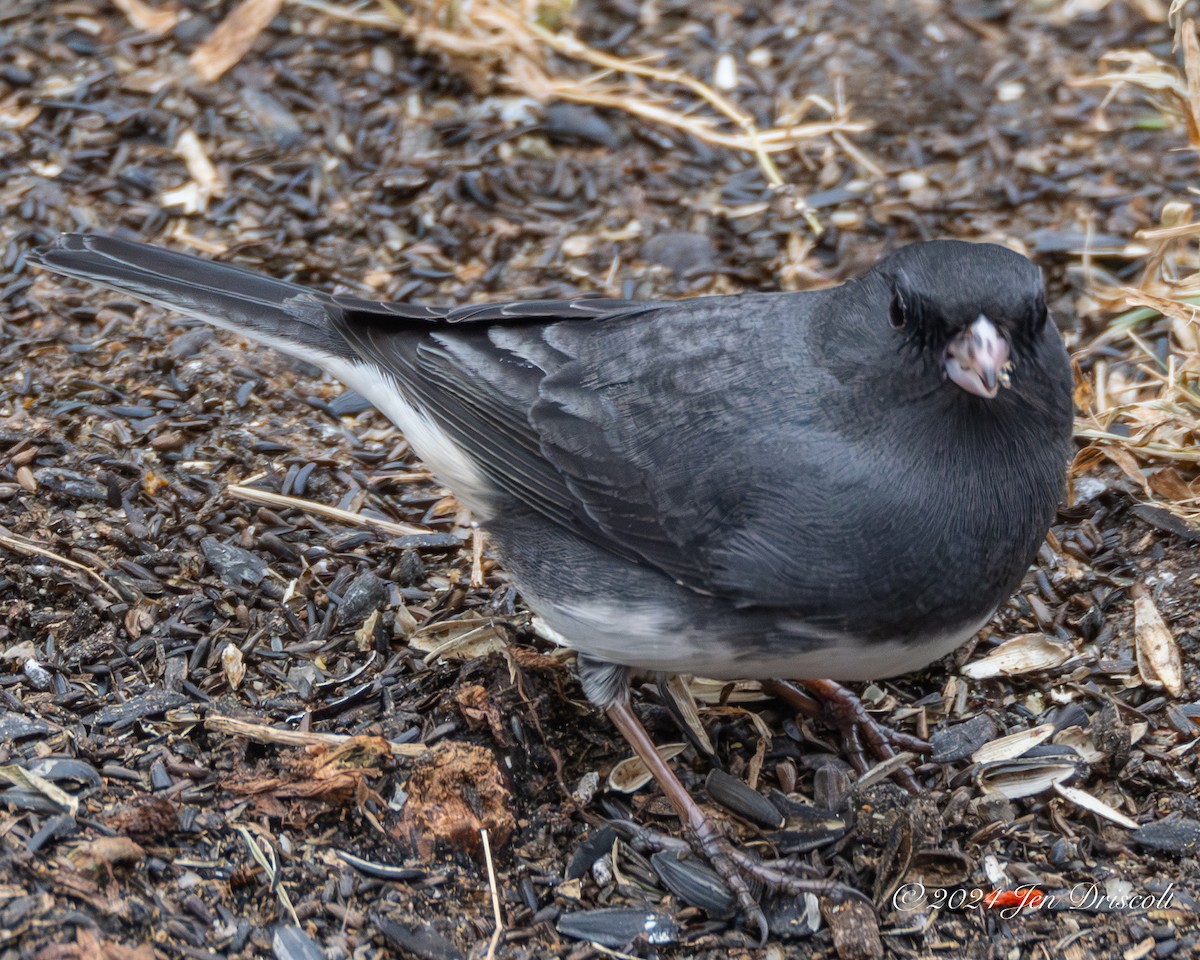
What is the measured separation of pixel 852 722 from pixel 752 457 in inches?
32.7

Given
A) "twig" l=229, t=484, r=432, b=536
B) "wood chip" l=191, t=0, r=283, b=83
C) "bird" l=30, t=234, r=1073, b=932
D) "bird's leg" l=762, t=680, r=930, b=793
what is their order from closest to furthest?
"bird" l=30, t=234, r=1073, b=932, "bird's leg" l=762, t=680, r=930, b=793, "twig" l=229, t=484, r=432, b=536, "wood chip" l=191, t=0, r=283, b=83

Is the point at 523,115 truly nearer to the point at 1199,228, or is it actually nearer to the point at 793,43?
the point at 793,43

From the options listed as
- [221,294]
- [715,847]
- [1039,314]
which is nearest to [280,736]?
[715,847]

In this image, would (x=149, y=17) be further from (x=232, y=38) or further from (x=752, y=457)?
(x=752, y=457)

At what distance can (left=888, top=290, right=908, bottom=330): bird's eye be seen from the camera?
264cm

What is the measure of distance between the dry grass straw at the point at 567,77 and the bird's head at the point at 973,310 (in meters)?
2.07

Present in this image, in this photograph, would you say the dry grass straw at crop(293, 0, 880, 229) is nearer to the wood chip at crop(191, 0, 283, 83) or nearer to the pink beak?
the wood chip at crop(191, 0, 283, 83)

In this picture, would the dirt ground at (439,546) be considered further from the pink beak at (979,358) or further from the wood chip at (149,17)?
the pink beak at (979,358)

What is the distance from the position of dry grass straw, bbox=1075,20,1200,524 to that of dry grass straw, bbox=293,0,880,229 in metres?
1.03

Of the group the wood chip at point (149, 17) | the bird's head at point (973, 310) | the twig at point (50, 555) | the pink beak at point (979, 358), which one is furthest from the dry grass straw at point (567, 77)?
the twig at point (50, 555)

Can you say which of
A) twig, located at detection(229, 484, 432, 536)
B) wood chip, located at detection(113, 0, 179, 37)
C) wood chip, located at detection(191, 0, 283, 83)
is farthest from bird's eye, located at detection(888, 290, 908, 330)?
wood chip, located at detection(113, 0, 179, 37)

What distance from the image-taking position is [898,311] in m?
2.68

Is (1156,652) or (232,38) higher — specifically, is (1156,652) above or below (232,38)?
below

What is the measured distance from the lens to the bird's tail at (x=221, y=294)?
11.3ft
